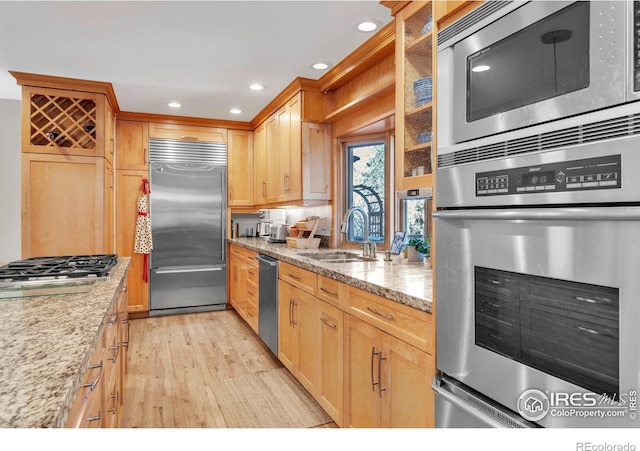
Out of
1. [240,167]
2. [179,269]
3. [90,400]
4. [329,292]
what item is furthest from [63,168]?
[90,400]

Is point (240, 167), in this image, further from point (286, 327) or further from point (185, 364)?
point (286, 327)

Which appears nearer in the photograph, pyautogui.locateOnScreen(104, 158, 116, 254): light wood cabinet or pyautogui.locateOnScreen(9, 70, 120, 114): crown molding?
pyautogui.locateOnScreen(9, 70, 120, 114): crown molding

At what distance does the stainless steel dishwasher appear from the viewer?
3.19 m

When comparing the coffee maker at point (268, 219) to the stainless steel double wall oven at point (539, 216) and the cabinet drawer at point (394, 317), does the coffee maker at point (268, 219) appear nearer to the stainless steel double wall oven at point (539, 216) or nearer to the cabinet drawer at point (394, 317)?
the cabinet drawer at point (394, 317)

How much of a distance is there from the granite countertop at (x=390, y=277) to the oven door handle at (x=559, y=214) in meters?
0.42

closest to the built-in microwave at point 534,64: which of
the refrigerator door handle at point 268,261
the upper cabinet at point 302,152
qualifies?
the refrigerator door handle at point 268,261

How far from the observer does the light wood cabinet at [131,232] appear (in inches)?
183

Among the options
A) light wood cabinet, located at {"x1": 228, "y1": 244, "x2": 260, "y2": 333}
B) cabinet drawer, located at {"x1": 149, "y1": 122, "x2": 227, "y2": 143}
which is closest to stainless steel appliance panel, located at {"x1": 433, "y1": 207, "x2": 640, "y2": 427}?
light wood cabinet, located at {"x1": 228, "y1": 244, "x2": 260, "y2": 333}

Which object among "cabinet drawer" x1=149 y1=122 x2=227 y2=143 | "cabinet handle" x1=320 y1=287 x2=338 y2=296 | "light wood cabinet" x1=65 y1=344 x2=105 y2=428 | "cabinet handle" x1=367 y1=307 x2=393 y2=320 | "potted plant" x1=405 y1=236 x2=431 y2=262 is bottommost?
"light wood cabinet" x1=65 y1=344 x2=105 y2=428

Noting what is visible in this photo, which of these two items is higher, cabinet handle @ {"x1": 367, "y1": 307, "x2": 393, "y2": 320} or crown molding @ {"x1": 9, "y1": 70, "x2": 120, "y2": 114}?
crown molding @ {"x1": 9, "y1": 70, "x2": 120, "y2": 114}

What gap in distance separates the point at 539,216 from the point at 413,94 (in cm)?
132

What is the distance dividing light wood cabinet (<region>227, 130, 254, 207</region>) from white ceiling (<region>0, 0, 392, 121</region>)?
1.29m

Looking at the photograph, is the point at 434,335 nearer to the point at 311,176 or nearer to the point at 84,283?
the point at 84,283

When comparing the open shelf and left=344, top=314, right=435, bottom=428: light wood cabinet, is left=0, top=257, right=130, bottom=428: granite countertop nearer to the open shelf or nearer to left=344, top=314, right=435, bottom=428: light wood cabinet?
left=344, top=314, right=435, bottom=428: light wood cabinet
